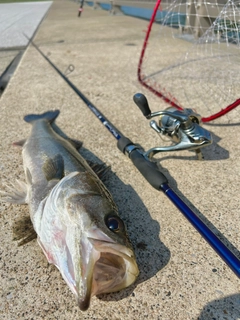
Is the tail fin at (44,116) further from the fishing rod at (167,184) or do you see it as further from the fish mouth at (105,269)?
the fish mouth at (105,269)

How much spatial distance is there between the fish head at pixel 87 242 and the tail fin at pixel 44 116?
1754 millimetres

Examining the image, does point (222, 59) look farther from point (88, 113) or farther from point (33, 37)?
point (33, 37)

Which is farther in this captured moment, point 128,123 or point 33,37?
point 33,37

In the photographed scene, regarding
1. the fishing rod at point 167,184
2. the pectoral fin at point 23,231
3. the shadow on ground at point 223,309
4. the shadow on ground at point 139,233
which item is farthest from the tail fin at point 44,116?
the shadow on ground at point 223,309

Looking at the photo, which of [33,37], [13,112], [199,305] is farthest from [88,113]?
[33,37]

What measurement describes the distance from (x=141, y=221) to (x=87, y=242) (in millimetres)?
728

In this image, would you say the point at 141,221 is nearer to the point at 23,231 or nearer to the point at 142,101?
the point at 23,231

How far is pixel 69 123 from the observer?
3400 millimetres

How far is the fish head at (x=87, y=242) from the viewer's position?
4.41 feet

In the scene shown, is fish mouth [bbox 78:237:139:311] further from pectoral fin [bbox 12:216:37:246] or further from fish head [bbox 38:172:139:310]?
pectoral fin [bbox 12:216:37:246]

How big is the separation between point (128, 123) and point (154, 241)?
1745 mm

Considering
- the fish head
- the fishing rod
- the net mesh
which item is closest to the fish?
the fish head

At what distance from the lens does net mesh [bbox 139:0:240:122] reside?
3.62 metres

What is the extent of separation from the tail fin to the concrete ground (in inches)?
3.2
